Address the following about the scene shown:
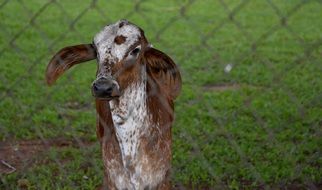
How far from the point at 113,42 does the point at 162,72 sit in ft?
0.96

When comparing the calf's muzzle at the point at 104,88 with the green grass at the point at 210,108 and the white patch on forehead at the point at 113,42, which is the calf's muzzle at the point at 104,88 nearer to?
the white patch on forehead at the point at 113,42

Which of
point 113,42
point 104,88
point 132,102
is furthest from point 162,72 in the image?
point 104,88

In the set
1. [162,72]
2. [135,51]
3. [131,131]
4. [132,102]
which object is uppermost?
[135,51]

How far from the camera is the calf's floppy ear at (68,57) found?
2441 mm

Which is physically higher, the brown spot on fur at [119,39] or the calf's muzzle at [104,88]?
the brown spot on fur at [119,39]

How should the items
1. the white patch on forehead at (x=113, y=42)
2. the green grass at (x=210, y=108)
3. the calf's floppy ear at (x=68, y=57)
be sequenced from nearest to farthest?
the white patch on forehead at (x=113, y=42)
the calf's floppy ear at (x=68, y=57)
the green grass at (x=210, y=108)

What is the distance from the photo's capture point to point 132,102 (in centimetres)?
262

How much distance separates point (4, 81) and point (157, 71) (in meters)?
3.32

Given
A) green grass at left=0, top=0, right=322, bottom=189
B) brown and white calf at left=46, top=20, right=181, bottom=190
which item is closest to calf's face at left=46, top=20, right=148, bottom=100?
brown and white calf at left=46, top=20, right=181, bottom=190

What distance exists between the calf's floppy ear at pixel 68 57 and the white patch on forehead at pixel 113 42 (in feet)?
0.19

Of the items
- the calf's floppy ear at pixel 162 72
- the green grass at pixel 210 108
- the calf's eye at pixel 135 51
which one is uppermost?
the calf's eye at pixel 135 51

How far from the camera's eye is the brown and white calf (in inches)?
93.6

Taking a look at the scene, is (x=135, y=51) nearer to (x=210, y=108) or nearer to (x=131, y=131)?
(x=131, y=131)

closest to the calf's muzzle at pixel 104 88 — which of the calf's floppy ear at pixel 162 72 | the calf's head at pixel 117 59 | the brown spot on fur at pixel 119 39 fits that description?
the calf's head at pixel 117 59
